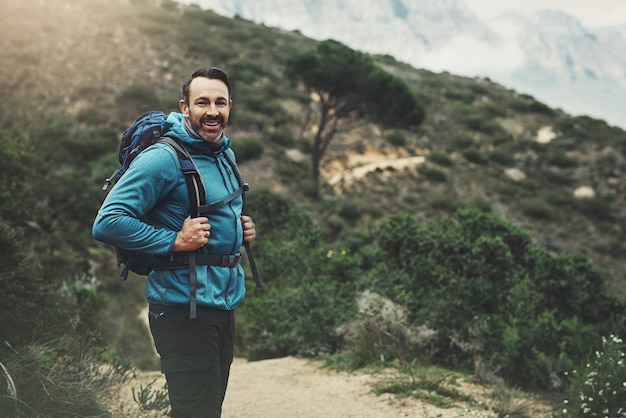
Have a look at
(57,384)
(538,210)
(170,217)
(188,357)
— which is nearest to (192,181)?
(170,217)

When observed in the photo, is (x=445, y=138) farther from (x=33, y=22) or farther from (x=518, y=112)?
(x=33, y=22)

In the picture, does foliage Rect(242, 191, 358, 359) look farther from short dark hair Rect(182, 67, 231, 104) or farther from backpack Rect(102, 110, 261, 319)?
short dark hair Rect(182, 67, 231, 104)

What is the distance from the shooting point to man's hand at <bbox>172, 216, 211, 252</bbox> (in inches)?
87.5

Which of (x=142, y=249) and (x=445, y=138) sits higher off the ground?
(x=445, y=138)

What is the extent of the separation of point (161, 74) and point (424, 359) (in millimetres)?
25857

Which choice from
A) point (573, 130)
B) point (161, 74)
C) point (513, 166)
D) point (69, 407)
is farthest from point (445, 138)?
point (69, 407)

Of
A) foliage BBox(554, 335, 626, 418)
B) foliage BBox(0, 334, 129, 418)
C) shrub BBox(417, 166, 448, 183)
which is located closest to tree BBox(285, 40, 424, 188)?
shrub BBox(417, 166, 448, 183)

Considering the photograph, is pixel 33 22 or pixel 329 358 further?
pixel 33 22

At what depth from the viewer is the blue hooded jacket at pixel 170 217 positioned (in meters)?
2.19

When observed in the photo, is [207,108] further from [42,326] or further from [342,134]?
[342,134]

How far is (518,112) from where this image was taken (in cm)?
3691

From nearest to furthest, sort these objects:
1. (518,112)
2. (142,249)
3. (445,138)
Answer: (142,249)
(445,138)
(518,112)

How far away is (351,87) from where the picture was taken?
23.3 m

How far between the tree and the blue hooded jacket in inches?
831
